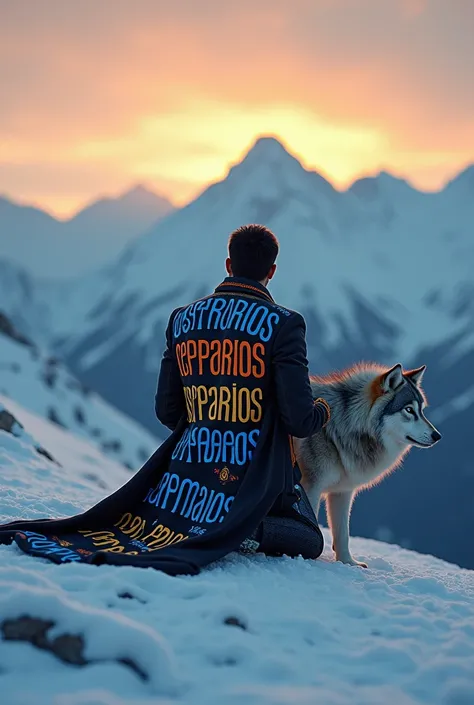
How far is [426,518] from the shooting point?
8231cm

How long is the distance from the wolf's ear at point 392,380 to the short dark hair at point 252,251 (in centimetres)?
142

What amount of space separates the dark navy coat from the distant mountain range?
73.4 m

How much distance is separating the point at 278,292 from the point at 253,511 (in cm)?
10913

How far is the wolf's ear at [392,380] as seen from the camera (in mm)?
5469

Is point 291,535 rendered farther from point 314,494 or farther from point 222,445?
point 314,494

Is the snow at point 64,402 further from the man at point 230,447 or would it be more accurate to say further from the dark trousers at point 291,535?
the dark trousers at point 291,535

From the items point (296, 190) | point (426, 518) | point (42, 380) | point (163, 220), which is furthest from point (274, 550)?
point (163, 220)

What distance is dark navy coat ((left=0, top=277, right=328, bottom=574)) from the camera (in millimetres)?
4301

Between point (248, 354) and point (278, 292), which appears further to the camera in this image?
point (278, 292)

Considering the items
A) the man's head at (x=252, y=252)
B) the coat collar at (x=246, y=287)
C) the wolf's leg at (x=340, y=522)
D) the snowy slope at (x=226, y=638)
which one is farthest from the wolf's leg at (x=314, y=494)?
the man's head at (x=252, y=252)

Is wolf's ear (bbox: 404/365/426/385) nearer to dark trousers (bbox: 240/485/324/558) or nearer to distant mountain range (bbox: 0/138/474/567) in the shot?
dark trousers (bbox: 240/485/324/558)

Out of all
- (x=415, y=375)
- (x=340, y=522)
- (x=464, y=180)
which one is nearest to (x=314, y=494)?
(x=340, y=522)

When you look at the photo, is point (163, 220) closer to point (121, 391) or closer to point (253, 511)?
point (121, 391)

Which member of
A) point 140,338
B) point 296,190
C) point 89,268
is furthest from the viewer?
point 89,268
